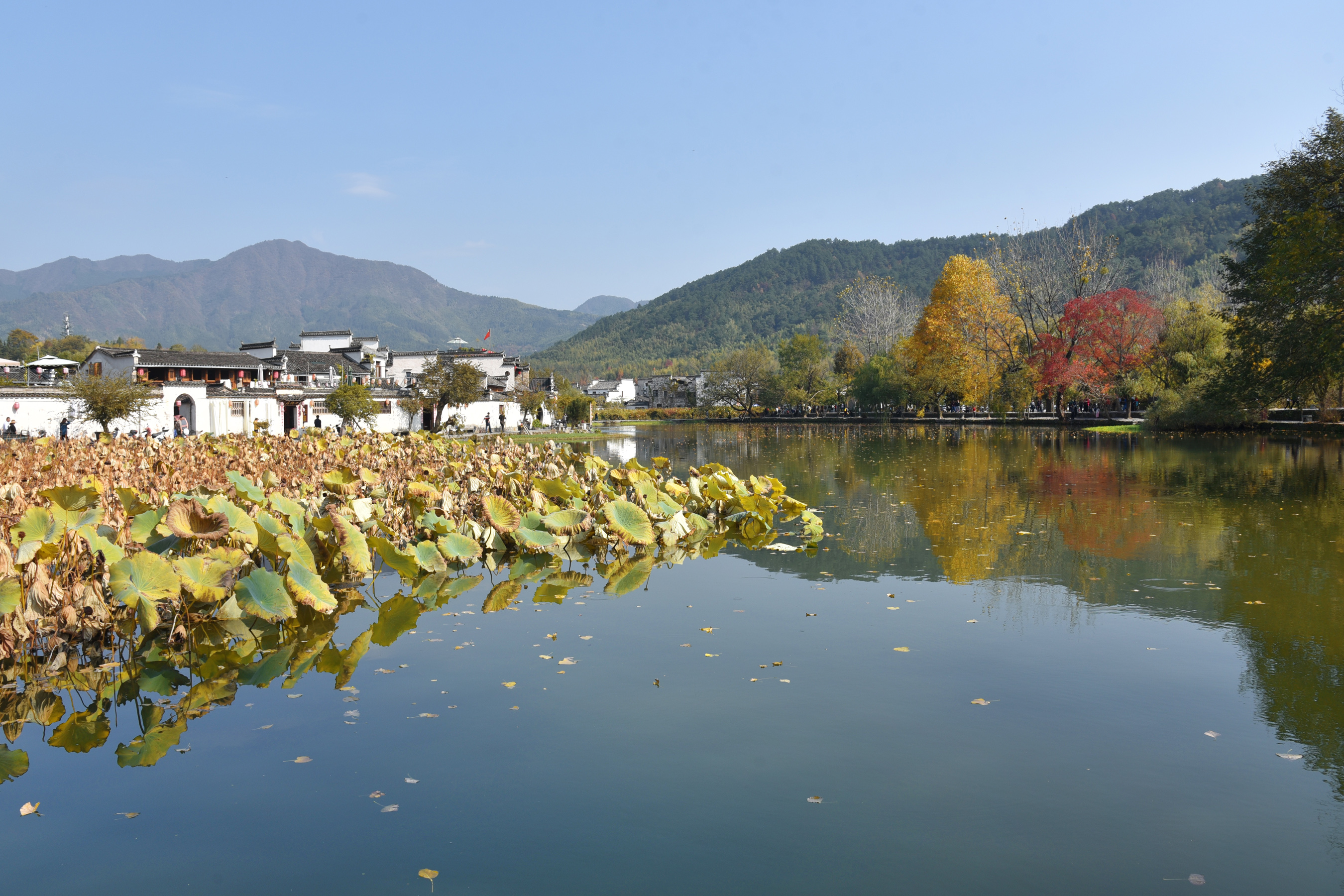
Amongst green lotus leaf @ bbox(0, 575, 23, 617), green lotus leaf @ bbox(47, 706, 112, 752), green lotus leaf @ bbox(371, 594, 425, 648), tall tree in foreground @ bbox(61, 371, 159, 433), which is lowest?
green lotus leaf @ bbox(47, 706, 112, 752)

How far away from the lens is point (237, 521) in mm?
7656

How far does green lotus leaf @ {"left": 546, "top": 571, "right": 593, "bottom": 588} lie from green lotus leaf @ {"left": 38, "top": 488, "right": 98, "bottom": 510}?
4.55 metres

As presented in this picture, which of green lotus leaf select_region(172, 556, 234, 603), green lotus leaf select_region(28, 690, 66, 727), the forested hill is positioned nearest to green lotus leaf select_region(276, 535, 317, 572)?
green lotus leaf select_region(172, 556, 234, 603)

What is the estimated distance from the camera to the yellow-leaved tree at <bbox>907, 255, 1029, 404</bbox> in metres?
53.8

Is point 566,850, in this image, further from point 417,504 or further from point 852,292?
point 852,292

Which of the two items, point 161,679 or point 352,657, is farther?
point 352,657

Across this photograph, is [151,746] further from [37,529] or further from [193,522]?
[37,529]

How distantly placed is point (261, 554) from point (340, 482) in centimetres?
324

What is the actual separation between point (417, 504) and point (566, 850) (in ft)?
26.5

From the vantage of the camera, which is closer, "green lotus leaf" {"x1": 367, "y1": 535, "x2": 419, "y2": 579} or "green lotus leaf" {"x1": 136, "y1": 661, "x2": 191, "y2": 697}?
"green lotus leaf" {"x1": 136, "y1": 661, "x2": 191, "y2": 697}

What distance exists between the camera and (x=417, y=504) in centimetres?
1149

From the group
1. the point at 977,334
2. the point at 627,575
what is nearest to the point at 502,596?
the point at 627,575

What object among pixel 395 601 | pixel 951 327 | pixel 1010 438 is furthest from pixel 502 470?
pixel 951 327

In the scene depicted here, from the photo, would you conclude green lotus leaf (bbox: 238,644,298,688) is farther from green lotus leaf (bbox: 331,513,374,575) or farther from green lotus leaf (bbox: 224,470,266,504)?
green lotus leaf (bbox: 224,470,266,504)
